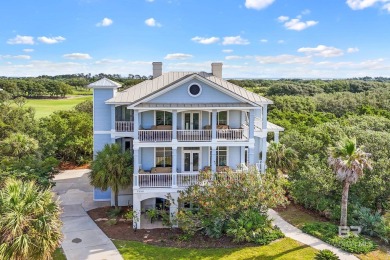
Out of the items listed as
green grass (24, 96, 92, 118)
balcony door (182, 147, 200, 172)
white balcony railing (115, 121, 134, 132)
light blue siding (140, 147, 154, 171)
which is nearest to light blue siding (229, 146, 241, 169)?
balcony door (182, 147, 200, 172)

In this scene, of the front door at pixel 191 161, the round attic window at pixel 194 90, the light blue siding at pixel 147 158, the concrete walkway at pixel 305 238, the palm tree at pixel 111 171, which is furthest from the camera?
the front door at pixel 191 161

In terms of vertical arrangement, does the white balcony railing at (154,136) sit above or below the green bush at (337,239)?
above

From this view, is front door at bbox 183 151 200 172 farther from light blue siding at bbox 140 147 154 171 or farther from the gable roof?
the gable roof

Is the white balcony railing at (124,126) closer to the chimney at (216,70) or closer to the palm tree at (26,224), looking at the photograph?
the chimney at (216,70)

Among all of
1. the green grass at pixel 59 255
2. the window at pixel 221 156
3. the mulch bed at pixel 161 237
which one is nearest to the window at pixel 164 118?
the window at pixel 221 156

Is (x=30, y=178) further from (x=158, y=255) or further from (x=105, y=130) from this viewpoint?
(x=158, y=255)

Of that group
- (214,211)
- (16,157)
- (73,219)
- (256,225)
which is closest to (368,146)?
(256,225)
